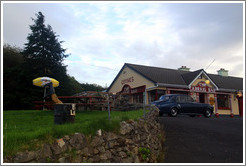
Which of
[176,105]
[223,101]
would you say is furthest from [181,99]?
[223,101]

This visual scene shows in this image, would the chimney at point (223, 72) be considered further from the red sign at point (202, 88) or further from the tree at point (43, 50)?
the tree at point (43, 50)

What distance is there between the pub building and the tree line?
7.70 meters

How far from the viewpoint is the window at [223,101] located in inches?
1032

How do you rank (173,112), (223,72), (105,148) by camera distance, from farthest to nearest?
(223,72)
(173,112)
(105,148)

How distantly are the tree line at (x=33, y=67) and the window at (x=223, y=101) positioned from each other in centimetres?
1937

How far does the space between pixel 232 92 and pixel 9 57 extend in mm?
30107

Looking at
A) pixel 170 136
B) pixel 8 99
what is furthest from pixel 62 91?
pixel 170 136

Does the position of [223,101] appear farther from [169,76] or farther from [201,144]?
[201,144]

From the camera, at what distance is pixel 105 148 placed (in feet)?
21.3

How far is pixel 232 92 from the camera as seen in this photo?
2720cm

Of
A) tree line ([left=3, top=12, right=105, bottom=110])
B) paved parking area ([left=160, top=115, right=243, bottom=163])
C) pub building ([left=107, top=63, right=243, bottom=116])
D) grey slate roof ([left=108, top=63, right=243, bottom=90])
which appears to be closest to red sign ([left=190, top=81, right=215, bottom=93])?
pub building ([left=107, top=63, right=243, bottom=116])

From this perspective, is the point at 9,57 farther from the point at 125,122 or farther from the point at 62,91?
the point at 125,122

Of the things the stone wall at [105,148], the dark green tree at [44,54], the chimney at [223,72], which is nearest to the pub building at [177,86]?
the chimney at [223,72]

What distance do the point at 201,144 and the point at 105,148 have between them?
5208mm
